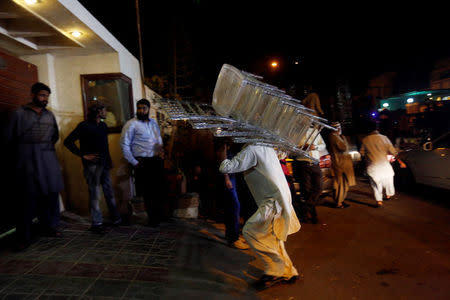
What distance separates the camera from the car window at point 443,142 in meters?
5.67

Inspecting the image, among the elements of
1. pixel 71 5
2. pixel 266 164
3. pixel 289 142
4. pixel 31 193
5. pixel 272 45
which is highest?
pixel 272 45

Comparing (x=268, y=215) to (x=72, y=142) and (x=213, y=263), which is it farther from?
(x=72, y=142)

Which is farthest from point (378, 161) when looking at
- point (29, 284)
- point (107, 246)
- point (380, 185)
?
point (29, 284)

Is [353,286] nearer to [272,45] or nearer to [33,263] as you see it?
[33,263]

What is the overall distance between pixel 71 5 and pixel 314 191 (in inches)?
194

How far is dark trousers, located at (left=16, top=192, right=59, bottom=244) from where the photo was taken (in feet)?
11.1

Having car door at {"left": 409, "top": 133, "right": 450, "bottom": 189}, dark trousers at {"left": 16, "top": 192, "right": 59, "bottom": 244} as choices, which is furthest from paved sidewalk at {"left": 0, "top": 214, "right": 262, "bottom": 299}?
car door at {"left": 409, "top": 133, "right": 450, "bottom": 189}

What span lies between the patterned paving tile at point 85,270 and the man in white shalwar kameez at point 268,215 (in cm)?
170

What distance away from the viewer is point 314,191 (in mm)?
4922

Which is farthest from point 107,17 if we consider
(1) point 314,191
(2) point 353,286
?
(2) point 353,286

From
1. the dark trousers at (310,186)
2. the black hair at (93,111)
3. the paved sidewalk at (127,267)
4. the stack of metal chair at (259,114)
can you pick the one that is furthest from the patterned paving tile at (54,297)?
the dark trousers at (310,186)

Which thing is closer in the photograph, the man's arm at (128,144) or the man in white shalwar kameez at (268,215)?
the man in white shalwar kameez at (268,215)

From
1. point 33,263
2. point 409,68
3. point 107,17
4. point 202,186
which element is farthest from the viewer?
point 409,68

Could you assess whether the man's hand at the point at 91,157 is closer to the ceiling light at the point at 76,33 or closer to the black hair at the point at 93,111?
Result: the black hair at the point at 93,111
